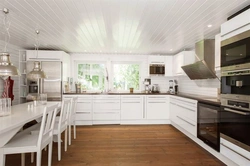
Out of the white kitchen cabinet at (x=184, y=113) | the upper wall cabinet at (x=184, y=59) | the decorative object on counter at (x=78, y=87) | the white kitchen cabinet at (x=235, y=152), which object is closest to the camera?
the white kitchen cabinet at (x=235, y=152)

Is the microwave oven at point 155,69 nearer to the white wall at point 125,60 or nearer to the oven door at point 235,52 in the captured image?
the white wall at point 125,60

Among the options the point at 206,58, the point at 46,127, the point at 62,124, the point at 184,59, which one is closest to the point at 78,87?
the point at 62,124

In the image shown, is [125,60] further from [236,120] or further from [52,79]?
[236,120]

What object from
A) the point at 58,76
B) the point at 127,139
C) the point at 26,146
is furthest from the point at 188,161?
the point at 58,76

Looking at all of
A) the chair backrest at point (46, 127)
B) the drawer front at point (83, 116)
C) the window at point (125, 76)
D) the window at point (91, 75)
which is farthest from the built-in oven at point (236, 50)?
the window at point (91, 75)

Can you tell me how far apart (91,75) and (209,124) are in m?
3.95

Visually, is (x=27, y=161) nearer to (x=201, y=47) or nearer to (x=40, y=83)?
(x=40, y=83)

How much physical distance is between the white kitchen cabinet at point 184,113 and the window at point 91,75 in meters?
2.44

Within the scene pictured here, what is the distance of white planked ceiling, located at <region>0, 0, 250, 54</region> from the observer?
6.86 ft

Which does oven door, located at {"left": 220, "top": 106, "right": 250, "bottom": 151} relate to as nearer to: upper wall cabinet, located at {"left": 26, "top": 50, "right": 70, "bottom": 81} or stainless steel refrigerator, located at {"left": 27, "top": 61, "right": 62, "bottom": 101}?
stainless steel refrigerator, located at {"left": 27, "top": 61, "right": 62, "bottom": 101}

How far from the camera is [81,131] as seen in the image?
420 centimetres

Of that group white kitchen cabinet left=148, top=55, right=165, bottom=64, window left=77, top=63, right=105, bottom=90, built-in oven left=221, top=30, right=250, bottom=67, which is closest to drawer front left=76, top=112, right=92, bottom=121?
window left=77, top=63, right=105, bottom=90

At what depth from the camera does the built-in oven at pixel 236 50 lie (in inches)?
79.3

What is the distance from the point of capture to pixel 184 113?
3.76 m
